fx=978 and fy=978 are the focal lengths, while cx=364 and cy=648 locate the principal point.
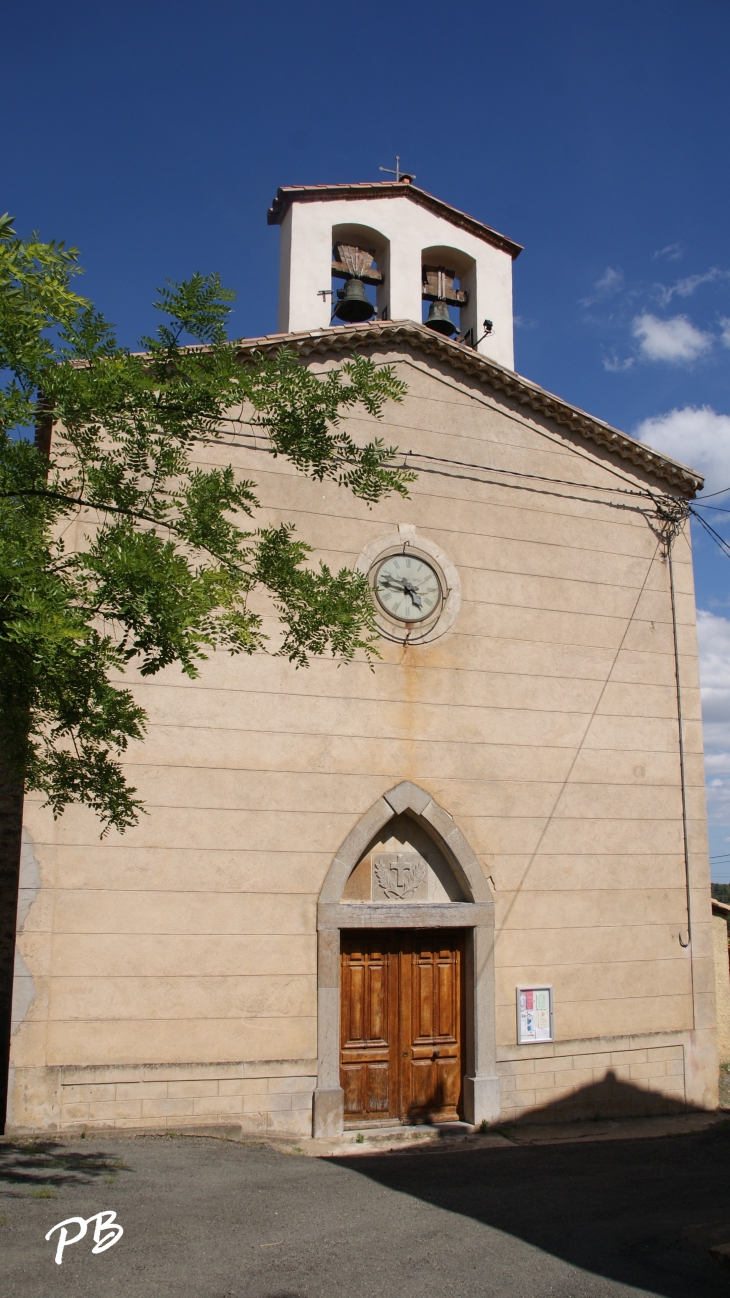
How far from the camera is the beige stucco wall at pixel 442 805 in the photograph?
9.01 metres

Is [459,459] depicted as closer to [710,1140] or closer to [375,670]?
[375,670]

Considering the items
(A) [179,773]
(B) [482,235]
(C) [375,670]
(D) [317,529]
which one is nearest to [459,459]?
(D) [317,529]

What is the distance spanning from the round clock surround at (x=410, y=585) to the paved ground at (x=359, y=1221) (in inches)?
207

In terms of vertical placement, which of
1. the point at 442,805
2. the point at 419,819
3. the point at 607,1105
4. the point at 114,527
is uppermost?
the point at 114,527

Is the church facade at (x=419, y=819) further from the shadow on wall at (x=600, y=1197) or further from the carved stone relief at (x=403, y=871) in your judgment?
the shadow on wall at (x=600, y=1197)

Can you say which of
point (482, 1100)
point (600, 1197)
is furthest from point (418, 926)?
point (600, 1197)

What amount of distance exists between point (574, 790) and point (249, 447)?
17.3 ft

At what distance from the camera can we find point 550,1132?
1005 centimetres

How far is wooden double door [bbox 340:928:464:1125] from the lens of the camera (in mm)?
10000

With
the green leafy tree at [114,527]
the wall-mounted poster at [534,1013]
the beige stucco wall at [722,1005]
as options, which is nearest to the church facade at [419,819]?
the wall-mounted poster at [534,1013]

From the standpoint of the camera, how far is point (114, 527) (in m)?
6.29

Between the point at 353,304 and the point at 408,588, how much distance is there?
3.81m

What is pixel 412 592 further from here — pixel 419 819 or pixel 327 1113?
pixel 327 1113

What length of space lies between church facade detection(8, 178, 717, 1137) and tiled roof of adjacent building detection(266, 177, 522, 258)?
37mm
